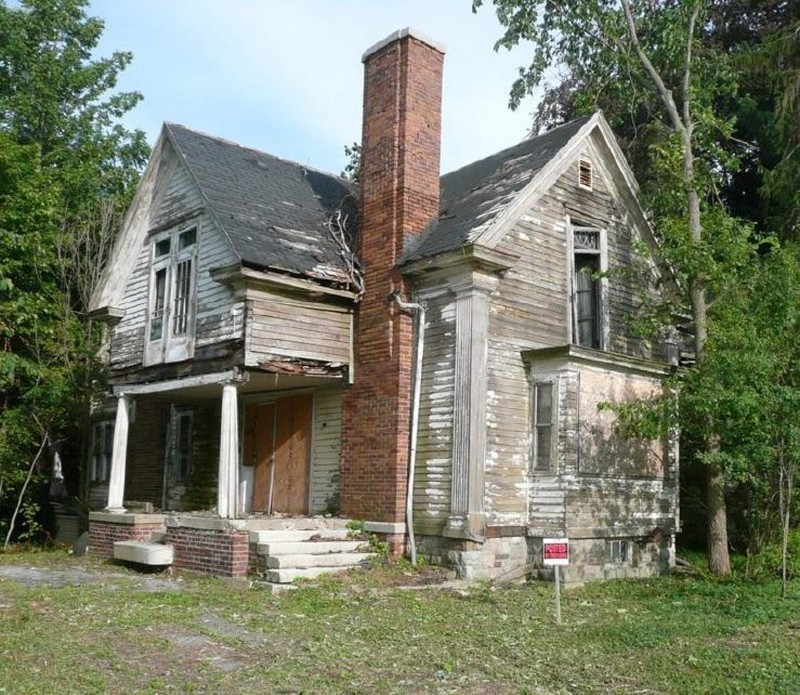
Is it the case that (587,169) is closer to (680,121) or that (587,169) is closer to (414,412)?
(680,121)

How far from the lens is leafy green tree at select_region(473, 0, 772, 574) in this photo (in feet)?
45.1

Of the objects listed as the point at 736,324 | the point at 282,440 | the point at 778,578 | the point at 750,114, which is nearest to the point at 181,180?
the point at 282,440

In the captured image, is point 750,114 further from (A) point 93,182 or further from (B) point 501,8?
(A) point 93,182

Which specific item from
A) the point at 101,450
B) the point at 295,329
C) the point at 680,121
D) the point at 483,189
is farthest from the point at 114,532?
the point at 680,121

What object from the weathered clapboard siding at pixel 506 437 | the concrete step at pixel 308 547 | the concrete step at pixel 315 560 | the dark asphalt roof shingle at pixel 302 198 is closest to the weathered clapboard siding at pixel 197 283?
the dark asphalt roof shingle at pixel 302 198

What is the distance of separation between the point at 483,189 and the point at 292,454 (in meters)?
5.88

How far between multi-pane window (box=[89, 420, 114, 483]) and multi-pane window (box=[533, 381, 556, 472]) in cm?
1208

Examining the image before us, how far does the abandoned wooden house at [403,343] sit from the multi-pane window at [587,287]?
0.12 ft

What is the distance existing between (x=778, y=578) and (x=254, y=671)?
904 cm

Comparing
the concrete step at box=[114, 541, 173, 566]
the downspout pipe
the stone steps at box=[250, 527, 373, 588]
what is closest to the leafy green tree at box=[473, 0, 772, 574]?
the downspout pipe

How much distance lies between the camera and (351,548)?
1320cm

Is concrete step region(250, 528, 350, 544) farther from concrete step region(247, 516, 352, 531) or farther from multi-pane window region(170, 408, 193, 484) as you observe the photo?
multi-pane window region(170, 408, 193, 484)

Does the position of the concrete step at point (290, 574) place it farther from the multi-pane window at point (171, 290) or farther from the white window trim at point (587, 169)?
the white window trim at point (587, 169)

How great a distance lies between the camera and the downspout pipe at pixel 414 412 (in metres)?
13.5
